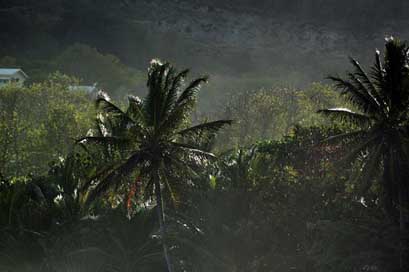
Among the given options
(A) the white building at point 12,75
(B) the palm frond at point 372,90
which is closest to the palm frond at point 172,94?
(B) the palm frond at point 372,90

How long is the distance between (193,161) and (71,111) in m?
26.4

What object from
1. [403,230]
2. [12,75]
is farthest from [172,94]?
[12,75]

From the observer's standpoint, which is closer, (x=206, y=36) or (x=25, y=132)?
→ (x=25, y=132)

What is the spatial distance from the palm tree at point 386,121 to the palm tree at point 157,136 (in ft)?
21.5

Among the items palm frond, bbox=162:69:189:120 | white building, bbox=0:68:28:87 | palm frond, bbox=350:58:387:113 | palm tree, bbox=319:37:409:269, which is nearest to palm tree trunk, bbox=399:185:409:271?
palm tree, bbox=319:37:409:269

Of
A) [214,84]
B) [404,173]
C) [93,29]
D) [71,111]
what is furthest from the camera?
[93,29]

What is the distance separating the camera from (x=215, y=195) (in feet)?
113

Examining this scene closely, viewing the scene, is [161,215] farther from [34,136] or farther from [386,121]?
[34,136]

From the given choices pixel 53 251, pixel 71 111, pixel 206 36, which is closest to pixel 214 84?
pixel 71 111

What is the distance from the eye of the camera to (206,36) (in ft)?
395

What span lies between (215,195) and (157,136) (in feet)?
20.8

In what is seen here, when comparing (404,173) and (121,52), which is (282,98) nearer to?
(404,173)

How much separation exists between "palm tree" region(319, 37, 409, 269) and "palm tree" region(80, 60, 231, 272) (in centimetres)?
655

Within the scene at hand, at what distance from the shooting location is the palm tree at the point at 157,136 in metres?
29.4
